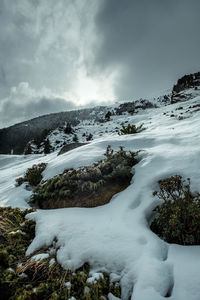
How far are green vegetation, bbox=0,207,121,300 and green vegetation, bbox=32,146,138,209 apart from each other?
1407mm

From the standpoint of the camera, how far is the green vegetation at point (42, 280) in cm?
166

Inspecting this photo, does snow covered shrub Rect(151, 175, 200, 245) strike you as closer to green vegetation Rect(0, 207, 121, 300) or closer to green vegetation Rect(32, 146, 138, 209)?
green vegetation Rect(0, 207, 121, 300)

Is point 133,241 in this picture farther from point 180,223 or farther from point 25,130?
point 25,130

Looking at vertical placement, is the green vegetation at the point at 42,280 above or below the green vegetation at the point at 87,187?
below

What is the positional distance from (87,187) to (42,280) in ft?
6.91

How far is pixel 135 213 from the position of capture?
273cm

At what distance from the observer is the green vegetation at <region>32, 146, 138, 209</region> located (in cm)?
367

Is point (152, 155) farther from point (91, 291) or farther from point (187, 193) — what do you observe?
point (91, 291)

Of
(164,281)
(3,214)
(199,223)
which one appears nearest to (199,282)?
(164,281)

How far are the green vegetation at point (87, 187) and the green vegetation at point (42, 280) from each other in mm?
1407

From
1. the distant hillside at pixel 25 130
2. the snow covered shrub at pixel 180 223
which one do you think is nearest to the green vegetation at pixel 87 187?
the snow covered shrub at pixel 180 223

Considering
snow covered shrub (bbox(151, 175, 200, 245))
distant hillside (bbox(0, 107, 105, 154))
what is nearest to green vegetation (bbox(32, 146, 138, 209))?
snow covered shrub (bbox(151, 175, 200, 245))

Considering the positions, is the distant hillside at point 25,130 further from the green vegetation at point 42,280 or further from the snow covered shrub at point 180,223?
the snow covered shrub at point 180,223

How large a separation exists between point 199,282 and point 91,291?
116 cm
